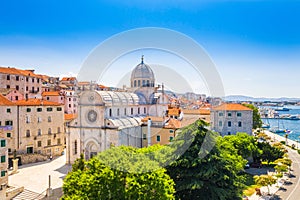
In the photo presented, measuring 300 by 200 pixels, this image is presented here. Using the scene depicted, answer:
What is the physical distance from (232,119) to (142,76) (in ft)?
50.6

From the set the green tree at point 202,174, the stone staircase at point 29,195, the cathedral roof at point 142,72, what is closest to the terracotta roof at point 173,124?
the cathedral roof at point 142,72

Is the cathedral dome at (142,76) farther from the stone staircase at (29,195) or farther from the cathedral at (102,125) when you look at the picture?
the stone staircase at (29,195)

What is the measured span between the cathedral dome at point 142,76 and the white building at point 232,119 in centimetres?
1081

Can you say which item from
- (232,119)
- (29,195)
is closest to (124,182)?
(29,195)

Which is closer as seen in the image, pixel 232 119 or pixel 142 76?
pixel 232 119

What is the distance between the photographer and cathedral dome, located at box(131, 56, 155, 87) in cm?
4006

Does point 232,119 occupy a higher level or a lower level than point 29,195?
higher

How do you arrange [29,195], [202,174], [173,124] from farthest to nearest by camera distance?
[173,124] → [29,195] → [202,174]

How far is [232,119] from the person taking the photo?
39.2m

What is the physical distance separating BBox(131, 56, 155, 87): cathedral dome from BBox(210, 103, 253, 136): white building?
1081 cm

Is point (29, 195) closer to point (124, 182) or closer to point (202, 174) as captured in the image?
point (124, 182)

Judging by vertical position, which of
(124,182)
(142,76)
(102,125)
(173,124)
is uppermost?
(142,76)

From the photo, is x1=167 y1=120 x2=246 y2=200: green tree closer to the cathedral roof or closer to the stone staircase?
the stone staircase

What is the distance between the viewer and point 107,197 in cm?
1413
